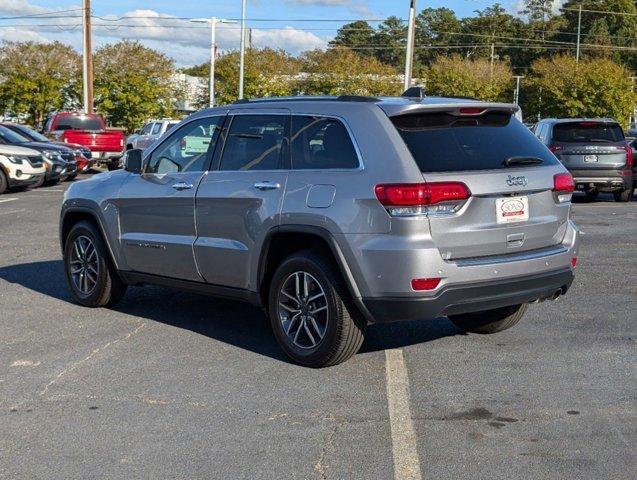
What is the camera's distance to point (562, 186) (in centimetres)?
679

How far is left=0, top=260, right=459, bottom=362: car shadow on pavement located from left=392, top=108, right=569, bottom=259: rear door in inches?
51.3

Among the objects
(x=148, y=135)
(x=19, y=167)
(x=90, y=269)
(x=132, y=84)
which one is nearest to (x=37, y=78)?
(x=132, y=84)

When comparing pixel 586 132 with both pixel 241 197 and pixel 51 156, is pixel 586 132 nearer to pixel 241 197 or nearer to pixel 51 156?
pixel 51 156

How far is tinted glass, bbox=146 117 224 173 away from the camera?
7559mm

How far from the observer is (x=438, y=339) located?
294 inches

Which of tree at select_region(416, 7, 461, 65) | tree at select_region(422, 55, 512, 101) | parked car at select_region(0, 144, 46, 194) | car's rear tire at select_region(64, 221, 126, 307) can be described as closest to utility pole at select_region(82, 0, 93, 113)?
parked car at select_region(0, 144, 46, 194)

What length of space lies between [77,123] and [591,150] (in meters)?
17.8

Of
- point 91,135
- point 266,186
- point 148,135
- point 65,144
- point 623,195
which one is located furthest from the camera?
point 148,135

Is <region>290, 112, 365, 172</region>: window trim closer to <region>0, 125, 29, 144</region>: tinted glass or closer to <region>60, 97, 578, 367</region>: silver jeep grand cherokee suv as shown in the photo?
<region>60, 97, 578, 367</region>: silver jeep grand cherokee suv

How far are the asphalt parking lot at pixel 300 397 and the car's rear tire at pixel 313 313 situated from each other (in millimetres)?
156

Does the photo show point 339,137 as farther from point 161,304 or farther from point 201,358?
point 161,304

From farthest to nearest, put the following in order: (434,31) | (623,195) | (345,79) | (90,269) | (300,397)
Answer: (434,31) < (345,79) < (623,195) < (90,269) < (300,397)

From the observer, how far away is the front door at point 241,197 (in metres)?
6.80

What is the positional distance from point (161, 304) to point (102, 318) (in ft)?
2.48
